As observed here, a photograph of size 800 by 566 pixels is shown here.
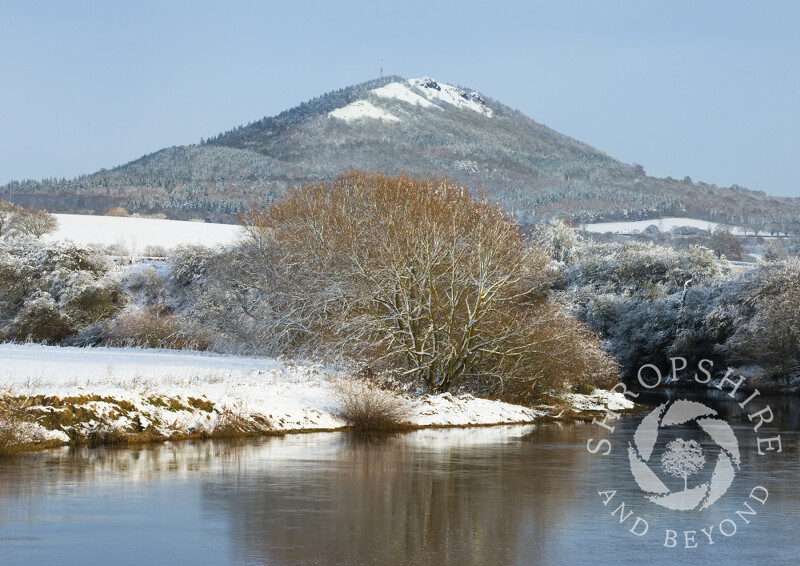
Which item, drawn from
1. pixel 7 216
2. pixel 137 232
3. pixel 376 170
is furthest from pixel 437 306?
pixel 376 170

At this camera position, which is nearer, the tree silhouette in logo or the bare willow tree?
the tree silhouette in logo

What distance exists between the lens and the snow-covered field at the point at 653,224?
147000mm

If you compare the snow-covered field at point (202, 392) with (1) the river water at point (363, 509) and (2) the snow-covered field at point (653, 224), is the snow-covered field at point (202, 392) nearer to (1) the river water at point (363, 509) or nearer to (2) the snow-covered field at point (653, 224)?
(1) the river water at point (363, 509)

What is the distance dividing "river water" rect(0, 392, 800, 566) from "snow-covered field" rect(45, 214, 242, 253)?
2720 inches

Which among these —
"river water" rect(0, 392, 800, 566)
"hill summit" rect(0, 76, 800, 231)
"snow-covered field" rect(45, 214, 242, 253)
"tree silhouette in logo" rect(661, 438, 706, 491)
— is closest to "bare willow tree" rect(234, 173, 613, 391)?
"tree silhouette in logo" rect(661, 438, 706, 491)

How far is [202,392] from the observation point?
2708cm

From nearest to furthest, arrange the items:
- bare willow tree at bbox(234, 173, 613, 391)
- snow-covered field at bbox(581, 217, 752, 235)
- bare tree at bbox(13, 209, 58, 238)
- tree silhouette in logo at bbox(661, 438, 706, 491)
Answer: tree silhouette in logo at bbox(661, 438, 706, 491) < bare willow tree at bbox(234, 173, 613, 391) < bare tree at bbox(13, 209, 58, 238) < snow-covered field at bbox(581, 217, 752, 235)

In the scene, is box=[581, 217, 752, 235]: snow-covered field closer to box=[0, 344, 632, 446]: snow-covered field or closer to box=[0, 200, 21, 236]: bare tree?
box=[0, 200, 21, 236]: bare tree

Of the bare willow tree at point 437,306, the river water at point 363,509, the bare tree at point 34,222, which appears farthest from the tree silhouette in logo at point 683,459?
the bare tree at point 34,222

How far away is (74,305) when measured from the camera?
214ft

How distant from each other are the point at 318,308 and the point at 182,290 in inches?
1380

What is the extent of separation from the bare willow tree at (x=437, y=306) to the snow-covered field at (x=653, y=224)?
105 metres

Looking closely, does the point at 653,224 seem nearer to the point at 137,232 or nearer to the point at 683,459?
the point at 137,232

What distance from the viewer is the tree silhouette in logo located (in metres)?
20.7
